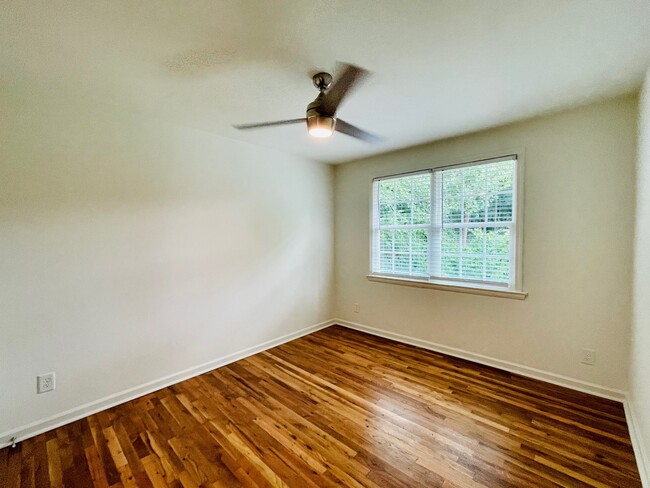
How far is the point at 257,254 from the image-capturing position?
3.35m

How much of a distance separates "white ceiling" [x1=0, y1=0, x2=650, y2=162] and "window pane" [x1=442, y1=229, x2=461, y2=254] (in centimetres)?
124

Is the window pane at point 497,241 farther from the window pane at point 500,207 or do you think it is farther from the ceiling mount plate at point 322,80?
the ceiling mount plate at point 322,80

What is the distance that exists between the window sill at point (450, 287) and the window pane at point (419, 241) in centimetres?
38

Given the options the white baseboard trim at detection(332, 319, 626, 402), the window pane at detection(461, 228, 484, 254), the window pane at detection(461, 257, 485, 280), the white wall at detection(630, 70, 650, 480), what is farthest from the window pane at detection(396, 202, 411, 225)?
the white wall at detection(630, 70, 650, 480)

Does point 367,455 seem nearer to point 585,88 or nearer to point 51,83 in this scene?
point 585,88

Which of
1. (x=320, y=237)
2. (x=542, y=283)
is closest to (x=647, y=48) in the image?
(x=542, y=283)

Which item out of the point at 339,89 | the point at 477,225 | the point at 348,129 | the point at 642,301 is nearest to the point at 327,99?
the point at 339,89

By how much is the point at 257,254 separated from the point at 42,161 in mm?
1922

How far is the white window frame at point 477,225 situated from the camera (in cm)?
268

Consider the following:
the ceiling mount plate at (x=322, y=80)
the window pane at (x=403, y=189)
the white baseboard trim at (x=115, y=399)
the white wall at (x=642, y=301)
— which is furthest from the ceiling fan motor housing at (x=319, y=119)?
the white baseboard trim at (x=115, y=399)

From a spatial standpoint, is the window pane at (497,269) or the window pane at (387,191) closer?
the window pane at (497,269)

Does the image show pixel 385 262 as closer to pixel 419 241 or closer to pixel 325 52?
pixel 419 241

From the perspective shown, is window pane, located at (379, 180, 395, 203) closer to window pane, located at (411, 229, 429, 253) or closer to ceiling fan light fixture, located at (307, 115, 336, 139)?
window pane, located at (411, 229, 429, 253)

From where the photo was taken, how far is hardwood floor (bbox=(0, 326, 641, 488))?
1.59 m
